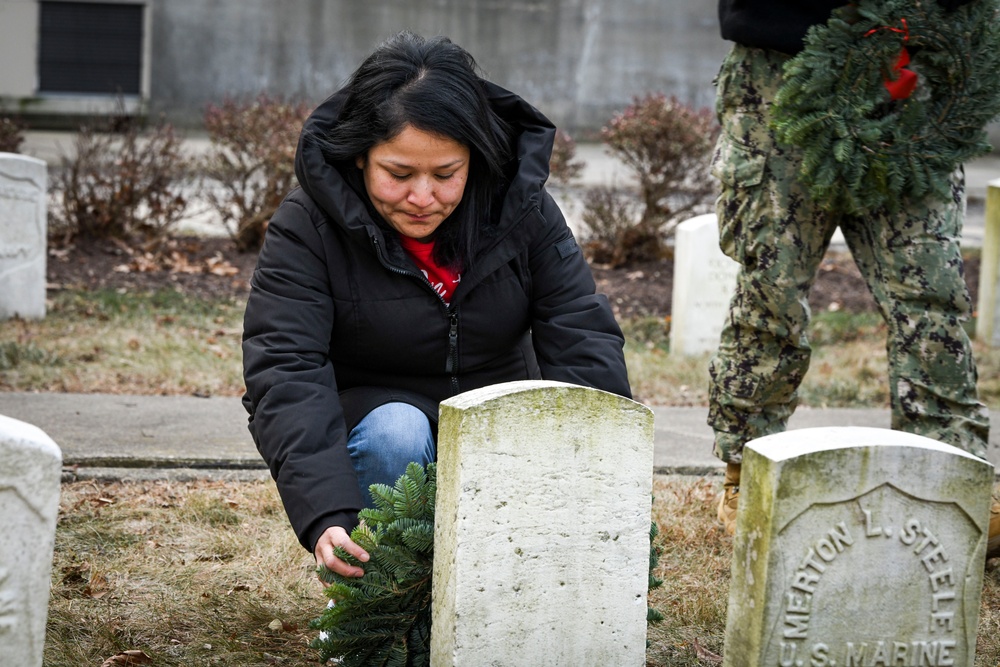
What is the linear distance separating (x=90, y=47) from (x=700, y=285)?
1276cm

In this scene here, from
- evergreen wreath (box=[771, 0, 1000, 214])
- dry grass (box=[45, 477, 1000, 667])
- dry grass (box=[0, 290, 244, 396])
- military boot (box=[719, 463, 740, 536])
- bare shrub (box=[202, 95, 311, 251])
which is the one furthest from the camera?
bare shrub (box=[202, 95, 311, 251])

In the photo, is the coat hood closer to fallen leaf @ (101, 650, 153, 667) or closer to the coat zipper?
the coat zipper

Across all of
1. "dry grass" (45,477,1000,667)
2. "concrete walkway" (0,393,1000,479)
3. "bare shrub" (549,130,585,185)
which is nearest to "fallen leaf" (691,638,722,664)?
"dry grass" (45,477,1000,667)

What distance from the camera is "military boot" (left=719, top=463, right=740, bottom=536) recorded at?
3699 millimetres

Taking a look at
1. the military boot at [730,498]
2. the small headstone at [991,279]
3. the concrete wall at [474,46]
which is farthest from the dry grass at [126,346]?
the concrete wall at [474,46]

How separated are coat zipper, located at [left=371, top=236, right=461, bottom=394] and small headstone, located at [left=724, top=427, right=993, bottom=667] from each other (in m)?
0.76

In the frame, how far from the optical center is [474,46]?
18.0m

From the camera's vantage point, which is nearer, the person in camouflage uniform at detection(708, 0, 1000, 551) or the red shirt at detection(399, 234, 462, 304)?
the red shirt at detection(399, 234, 462, 304)

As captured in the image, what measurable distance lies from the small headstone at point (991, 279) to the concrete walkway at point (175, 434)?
1.93 m

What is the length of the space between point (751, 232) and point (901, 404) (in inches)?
25.4

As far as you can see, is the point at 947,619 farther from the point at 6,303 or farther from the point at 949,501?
the point at 6,303

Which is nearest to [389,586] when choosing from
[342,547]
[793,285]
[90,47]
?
[342,547]

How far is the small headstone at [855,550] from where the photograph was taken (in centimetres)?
229

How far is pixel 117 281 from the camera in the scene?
7789mm
